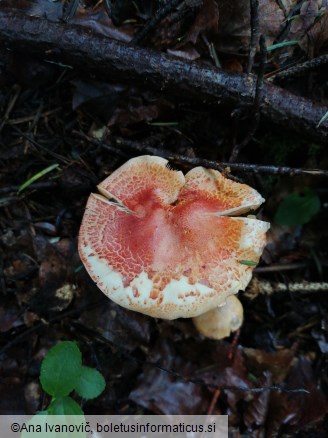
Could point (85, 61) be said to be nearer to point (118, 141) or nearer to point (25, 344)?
point (118, 141)

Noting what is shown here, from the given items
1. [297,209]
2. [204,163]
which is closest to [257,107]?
[204,163]

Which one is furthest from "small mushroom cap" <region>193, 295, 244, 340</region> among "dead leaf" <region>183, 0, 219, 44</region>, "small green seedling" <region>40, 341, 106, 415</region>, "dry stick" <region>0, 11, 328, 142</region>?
"dead leaf" <region>183, 0, 219, 44</region>

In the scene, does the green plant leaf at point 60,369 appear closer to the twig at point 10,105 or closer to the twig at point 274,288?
the twig at point 274,288

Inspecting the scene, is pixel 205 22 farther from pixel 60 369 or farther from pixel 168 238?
pixel 60 369

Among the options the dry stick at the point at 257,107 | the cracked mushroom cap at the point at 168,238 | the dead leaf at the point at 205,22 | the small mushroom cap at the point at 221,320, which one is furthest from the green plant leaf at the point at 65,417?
the dead leaf at the point at 205,22

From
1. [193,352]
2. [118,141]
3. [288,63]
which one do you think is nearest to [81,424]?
[193,352]

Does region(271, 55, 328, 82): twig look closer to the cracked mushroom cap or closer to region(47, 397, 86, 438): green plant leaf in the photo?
the cracked mushroom cap
